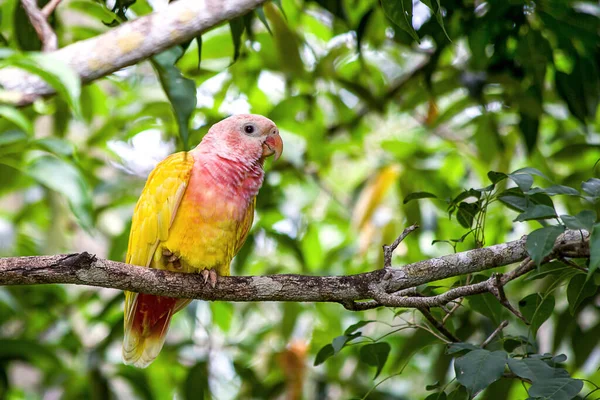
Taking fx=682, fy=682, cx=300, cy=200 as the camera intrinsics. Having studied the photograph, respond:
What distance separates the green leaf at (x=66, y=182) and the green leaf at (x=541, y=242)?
1.73 m

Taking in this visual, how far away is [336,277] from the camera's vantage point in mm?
2139

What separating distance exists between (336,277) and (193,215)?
2.75ft

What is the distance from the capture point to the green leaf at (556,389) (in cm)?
172

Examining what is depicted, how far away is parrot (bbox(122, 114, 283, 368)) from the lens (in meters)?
2.75

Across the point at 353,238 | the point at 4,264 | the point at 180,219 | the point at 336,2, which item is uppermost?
the point at 336,2

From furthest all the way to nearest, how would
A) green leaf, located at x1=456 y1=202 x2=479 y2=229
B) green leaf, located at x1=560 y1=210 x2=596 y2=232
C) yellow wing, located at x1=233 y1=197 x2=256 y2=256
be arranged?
yellow wing, located at x1=233 y1=197 x2=256 y2=256
green leaf, located at x1=456 y1=202 x2=479 y2=229
green leaf, located at x1=560 y1=210 x2=596 y2=232

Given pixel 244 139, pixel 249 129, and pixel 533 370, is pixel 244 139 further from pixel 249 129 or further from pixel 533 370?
pixel 533 370

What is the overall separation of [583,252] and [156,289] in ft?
4.35

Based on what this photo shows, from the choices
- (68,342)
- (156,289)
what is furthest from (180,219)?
(68,342)

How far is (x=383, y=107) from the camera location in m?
4.07

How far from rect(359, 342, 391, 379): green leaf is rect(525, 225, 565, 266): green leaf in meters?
0.70

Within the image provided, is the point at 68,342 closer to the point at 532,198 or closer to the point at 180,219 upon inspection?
the point at 180,219

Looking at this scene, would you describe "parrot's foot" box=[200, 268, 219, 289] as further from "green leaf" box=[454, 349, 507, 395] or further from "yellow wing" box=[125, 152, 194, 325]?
"green leaf" box=[454, 349, 507, 395]

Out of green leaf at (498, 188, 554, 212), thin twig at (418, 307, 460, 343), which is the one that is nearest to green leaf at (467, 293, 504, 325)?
thin twig at (418, 307, 460, 343)
